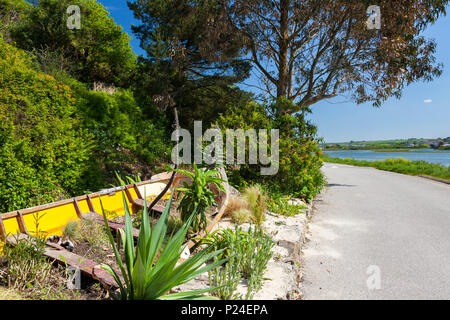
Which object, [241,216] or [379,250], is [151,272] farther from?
[379,250]

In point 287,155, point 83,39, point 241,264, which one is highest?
point 83,39

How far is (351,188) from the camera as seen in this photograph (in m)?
9.22

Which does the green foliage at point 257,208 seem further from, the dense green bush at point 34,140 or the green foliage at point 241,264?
the dense green bush at point 34,140

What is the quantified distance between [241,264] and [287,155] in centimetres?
462

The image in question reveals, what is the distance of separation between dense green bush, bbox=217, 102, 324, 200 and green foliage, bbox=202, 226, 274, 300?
352cm

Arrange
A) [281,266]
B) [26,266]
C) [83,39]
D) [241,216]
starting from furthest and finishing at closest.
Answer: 1. [83,39]
2. [241,216]
3. [281,266]
4. [26,266]

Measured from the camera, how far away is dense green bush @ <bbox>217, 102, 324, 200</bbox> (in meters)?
6.89

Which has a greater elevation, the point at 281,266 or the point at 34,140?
the point at 34,140

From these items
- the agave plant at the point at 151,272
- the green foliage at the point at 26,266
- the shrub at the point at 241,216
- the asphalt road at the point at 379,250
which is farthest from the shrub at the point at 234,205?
the green foliage at the point at 26,266

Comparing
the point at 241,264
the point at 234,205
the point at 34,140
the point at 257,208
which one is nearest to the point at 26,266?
the point at 241,264

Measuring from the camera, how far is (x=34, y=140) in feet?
17.4

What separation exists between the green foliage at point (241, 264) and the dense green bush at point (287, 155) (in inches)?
139
